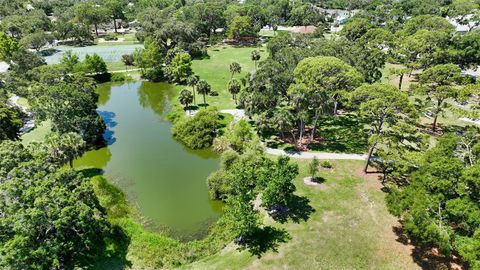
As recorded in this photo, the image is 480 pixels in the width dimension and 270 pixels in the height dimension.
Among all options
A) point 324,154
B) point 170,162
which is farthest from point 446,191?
point 170,162

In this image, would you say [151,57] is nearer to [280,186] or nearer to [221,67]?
[221,67]

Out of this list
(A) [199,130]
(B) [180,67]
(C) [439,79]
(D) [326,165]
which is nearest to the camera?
(D) [326,165]

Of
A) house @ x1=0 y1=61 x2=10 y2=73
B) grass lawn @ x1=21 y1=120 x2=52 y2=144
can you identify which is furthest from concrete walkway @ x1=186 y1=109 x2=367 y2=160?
house @ x1=0 y1=61 x2=10 y2=73

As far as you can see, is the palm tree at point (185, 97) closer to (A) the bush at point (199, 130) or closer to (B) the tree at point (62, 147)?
(A) the bush at point (199, 130)

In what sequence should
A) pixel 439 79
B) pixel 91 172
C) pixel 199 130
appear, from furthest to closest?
pixel 199 130 < pixel 439 79 < pixel 91 172

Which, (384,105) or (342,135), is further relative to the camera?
(342,135)

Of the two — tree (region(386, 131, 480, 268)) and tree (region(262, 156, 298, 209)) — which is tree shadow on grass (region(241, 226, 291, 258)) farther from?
tree (region(386, 131, 480, 268))

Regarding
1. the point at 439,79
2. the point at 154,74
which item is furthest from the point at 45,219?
the point at 154,74
